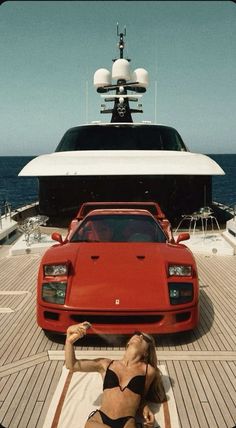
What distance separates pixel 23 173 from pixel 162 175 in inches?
172

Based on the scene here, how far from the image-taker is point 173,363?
4.05 m

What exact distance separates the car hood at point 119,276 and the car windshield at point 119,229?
0.43 m

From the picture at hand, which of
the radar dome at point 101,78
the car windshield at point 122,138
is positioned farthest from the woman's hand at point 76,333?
the radar dome at point 101,78

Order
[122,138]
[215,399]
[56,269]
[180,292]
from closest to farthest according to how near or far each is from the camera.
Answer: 1. [215,399]
2. [180,292]
3. [56,269]
4. [122,138]

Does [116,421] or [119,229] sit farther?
[119,229]

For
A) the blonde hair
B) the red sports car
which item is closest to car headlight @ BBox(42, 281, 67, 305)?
the red sports car

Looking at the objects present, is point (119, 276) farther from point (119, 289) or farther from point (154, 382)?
point (154, 382)

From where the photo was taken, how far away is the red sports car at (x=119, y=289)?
405 cm

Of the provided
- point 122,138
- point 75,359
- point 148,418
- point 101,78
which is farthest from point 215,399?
point 101,78

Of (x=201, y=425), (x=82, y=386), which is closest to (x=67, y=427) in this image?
(x=82, y=386)

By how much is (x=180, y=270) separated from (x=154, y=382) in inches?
58.7

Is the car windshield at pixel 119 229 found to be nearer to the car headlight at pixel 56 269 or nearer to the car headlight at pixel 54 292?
the car headlight at pixel 56 269

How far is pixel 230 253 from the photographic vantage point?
29.8 ft

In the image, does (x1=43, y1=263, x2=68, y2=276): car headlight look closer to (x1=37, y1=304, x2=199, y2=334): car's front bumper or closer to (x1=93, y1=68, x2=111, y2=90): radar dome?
(x1=37, y1=304, x2=199, y2=334): car's front bumper
